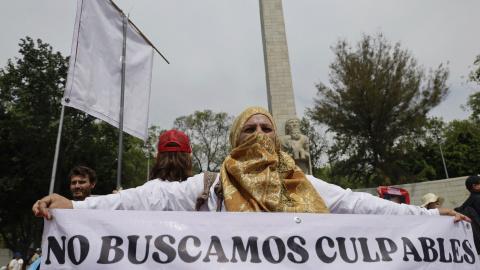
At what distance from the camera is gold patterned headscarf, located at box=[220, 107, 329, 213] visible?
2072 millimetres

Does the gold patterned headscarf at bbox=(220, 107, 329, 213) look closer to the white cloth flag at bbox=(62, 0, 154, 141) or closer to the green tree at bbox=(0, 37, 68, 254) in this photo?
the white cloth flag at bbox=(62, 0, 154, 141)

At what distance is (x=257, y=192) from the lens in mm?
2072

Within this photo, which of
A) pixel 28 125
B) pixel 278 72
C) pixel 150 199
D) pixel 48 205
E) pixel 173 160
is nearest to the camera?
pixel 48 205

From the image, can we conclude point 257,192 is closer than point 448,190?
Yes

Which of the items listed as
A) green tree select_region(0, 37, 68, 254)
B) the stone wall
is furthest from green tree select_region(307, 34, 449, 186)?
green tree select_region(0, 37, 68, 254)

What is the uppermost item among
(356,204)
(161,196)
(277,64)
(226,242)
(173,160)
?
(277,64)

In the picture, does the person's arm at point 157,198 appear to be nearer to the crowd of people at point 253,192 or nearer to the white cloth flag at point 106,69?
the crowd of people at point 253,192

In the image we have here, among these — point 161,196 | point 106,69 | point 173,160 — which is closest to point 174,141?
point 173,160

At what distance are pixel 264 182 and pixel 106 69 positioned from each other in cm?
345

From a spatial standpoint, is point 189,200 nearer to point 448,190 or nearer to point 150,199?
point 150,199

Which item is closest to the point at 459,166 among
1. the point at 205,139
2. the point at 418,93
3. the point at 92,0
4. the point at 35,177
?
the point at 418,93

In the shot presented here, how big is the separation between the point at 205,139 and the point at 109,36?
1156 inches

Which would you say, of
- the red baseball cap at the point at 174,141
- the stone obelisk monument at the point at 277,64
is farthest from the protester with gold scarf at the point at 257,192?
the stone obelisk monument at the point at 277,64

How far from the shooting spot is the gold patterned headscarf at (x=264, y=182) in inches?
81.6
